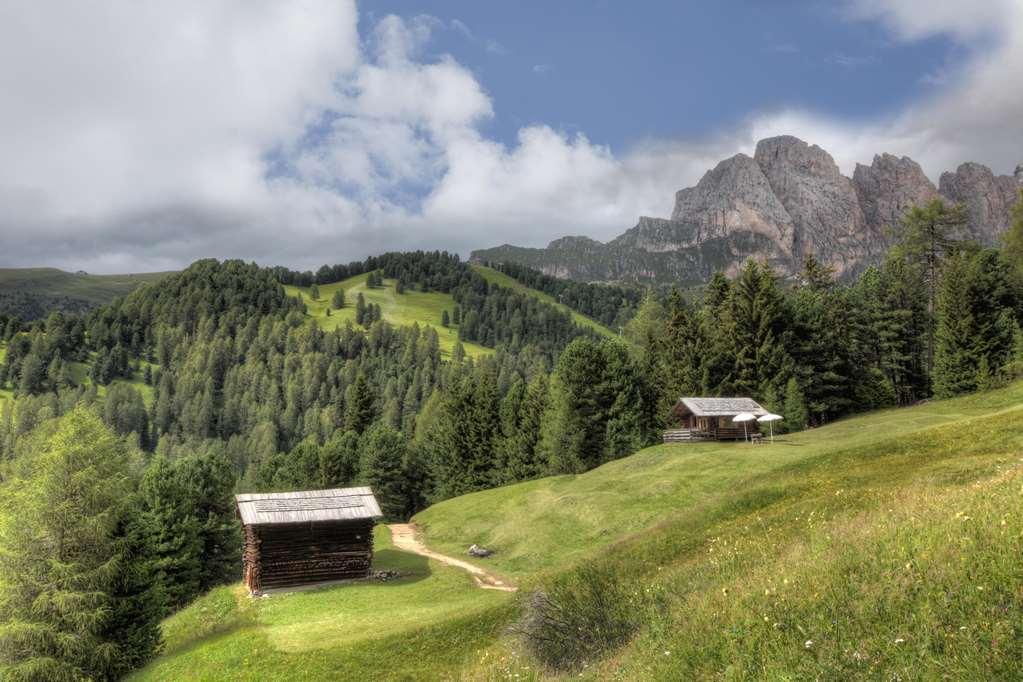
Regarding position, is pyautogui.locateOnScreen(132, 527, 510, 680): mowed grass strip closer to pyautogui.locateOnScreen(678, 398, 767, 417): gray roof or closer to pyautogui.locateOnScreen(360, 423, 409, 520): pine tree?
pyautogui.locateOnScreen(678, 398, 767, 417): gray roof

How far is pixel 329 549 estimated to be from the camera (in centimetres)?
4391

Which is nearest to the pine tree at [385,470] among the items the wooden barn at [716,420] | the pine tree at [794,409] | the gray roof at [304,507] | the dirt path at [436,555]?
the dirt path at [436,555]

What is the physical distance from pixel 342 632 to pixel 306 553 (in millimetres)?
14589

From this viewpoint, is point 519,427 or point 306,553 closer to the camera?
point 306,553

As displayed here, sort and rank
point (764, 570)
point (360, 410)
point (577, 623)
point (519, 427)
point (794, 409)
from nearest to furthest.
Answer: point (764, 570)
point (577, 623)
point (794, 409)
point (519, 427)
point (360, 410)

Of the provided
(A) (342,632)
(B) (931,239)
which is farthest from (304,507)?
(B) (931,239)

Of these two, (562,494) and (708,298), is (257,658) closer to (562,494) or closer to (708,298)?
(562,494)

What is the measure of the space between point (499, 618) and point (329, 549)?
769 inches

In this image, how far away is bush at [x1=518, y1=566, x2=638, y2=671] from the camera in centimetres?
1744

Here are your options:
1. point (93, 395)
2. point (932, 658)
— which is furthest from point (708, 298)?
point (93, 395)

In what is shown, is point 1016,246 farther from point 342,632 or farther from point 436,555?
Result: point 342,632

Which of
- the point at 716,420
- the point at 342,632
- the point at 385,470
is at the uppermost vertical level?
the point at 716,420

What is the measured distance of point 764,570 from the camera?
1712cm

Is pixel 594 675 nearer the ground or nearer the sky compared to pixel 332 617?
nearer the sky
